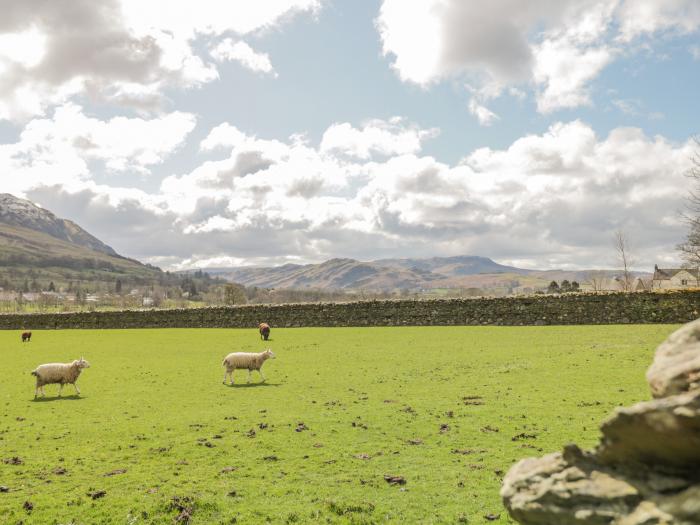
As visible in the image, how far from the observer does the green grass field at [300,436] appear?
9.70m

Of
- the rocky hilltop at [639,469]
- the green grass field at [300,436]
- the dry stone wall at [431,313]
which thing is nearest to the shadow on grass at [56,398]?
the green grass field at [300,436]

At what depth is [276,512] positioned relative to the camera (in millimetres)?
9359

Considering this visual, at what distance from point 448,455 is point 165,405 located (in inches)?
453

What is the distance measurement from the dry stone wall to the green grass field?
27.1 metres

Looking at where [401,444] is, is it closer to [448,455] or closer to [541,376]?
[448,455]

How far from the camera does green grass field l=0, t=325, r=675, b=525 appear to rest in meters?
9.70

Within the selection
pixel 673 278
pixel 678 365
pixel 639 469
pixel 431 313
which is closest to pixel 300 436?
pixel 639 469

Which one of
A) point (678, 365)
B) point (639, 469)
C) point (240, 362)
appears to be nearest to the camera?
point (639, 469)

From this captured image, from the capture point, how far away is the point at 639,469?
4633 mm

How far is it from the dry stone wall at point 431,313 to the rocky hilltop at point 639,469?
53895 mm

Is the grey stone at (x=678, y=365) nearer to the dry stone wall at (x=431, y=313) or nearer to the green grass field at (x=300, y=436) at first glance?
the green grass field at (x=300, y=436)

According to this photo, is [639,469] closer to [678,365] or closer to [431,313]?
[678,365]

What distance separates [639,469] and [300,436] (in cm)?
1082

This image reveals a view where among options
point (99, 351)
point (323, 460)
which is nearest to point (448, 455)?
point (323, 460)
